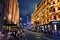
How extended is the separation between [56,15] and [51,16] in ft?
12.9

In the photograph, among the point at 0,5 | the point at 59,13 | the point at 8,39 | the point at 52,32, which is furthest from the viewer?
the point at 59,13

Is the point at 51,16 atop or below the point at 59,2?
below

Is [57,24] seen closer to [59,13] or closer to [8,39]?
[59,13]

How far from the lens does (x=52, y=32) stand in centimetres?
6744

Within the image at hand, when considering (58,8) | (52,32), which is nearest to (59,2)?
(58,8)

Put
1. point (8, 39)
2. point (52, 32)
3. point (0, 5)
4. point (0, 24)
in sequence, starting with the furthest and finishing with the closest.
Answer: point (52, 32) → point (0, 5) → point (0, 24) → point (8, 39)

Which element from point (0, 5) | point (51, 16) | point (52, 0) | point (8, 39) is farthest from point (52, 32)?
point (8, 39)

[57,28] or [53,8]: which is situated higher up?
[53,8]

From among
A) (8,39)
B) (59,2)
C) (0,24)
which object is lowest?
(8,39)

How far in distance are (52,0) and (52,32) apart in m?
18.6

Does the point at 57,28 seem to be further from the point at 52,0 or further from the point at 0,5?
the point at 0,5

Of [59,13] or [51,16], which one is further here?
[51,16]

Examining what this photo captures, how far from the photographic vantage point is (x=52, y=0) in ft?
261

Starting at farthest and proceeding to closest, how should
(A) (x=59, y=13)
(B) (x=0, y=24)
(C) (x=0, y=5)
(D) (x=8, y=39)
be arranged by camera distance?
(A) (x=59, y=13), (C) (x=0, y=5), (B) (x=0, y=24), (D) (x=8, y=39)
